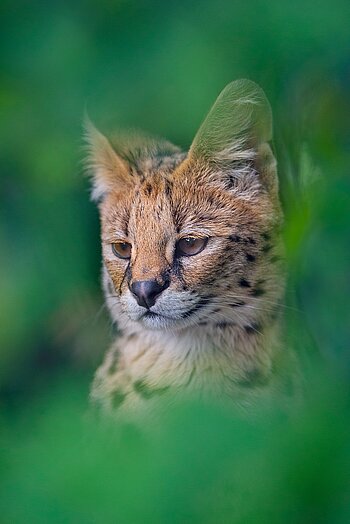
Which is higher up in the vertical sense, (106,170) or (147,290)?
(106,170)

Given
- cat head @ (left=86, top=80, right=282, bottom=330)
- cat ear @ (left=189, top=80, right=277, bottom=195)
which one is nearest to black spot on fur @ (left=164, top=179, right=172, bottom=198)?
cat head @ (left=86, top=80, right=282, bottom=330)

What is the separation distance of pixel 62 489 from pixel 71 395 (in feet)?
0.66

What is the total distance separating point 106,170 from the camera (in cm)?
231

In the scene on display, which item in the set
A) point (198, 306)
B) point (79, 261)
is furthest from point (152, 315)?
point (79, 261)

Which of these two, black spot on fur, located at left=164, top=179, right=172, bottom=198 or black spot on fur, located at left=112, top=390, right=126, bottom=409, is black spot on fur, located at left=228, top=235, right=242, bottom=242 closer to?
black spot on fur, located at left=164, top=179, right=172, bottom=198

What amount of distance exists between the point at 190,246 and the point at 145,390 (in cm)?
52

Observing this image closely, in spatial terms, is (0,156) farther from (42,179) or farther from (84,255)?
(84,255)

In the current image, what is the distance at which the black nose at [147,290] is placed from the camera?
192 centimetres

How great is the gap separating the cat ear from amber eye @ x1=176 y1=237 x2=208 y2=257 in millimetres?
215

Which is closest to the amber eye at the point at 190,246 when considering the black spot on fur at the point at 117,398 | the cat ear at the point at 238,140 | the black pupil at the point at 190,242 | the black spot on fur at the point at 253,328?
the black pupil at the point at 190,242

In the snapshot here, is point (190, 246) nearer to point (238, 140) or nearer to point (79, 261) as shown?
point (238, 140)

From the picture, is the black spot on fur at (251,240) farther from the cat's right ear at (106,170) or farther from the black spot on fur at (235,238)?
the cat's right ear at (106,170)

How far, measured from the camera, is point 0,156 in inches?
41.5

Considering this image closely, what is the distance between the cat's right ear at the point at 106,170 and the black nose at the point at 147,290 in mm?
347
